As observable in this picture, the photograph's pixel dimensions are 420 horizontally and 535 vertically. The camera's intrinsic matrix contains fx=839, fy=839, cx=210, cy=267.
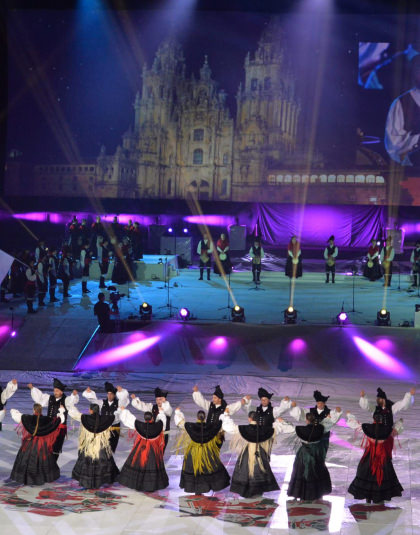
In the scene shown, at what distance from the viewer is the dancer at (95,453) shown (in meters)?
8.66

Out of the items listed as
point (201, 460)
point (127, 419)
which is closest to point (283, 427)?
point (201, 460)

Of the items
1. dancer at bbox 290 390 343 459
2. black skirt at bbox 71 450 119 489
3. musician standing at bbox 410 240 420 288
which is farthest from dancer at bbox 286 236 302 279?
black skirt at bbox 71 450 119 489

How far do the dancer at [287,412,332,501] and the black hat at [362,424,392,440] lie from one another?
0.45 metres

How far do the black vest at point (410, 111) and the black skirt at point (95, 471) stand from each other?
604 inches

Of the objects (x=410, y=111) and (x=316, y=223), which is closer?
(x=410, y=111)

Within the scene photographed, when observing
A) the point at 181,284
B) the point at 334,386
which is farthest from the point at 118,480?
the point at 181,284

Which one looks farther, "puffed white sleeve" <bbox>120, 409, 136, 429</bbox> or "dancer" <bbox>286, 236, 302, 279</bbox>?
"dancer" <bbox>286, 236, 302, 279</bbox>

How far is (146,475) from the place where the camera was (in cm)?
857

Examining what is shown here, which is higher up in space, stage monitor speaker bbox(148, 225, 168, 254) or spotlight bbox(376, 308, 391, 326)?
stage monitor speaker bbox(148, 225, 168, 254)

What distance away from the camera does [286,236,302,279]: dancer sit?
60.0 feet

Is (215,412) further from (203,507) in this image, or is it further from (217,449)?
(203,507)

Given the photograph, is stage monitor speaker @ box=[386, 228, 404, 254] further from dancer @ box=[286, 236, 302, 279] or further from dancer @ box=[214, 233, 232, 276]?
dancer @ box=[214, 233, 232, 276]

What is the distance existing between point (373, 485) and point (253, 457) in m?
1.22

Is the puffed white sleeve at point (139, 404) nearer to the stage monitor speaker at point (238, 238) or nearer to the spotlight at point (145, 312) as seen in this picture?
the spotlight at point (145, 312)
